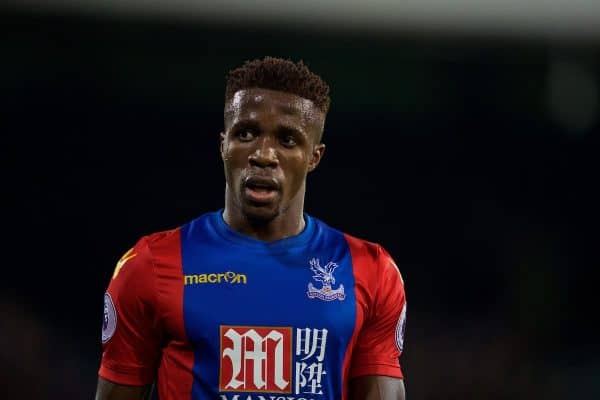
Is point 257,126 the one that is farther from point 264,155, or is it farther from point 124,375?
point 124,375

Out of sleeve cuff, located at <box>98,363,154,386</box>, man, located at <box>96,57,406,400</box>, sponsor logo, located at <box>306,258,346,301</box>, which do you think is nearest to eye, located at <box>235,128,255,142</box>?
man, located at <box>96,57,406,400</box>

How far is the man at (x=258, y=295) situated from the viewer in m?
2.13

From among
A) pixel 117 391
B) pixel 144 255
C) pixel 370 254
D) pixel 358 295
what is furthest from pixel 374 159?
pixel 117 391

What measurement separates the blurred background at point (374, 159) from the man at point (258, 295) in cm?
208

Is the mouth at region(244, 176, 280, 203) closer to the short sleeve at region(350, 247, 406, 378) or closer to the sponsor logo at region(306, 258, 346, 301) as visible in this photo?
the sponsor logo at region(306, 258, 346, 301)

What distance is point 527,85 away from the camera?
4988 mm

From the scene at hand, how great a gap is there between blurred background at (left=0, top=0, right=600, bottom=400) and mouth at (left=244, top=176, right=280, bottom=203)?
228cm

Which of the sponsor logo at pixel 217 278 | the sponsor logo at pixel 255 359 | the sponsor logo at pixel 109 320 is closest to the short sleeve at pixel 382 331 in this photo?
the sponsor logo at pixel 255 359

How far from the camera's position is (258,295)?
2.19 metres

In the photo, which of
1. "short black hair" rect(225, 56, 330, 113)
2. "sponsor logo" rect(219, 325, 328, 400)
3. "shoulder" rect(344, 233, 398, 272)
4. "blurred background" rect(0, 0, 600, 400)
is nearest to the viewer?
"sponsor logo" rect(219, 325, 328, 400)

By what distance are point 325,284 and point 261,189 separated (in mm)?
295

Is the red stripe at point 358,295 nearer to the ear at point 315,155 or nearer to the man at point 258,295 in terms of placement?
the man at point 258,295

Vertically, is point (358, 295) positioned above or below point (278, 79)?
below

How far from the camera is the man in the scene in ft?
7.00
